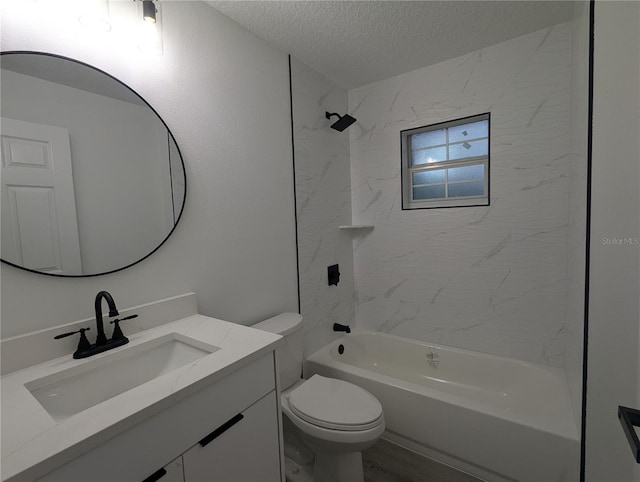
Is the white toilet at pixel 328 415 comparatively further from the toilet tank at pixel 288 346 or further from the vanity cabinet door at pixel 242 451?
the vanity cabinet door at pixel 242 451

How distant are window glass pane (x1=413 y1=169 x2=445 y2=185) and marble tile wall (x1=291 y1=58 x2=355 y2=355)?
1.85ft

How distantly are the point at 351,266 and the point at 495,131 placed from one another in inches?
57.6

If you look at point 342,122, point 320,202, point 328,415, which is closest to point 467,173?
point 342,122

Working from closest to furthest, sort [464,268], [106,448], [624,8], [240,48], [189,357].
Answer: [106,448], [624,8], [189,357], [240,48], [464,268]

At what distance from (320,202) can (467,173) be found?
3.69 ft

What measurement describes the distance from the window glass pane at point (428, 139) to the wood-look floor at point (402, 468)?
2137mm

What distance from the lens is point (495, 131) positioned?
2.01 meters

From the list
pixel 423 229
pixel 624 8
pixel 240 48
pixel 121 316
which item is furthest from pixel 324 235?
pixel 624 8

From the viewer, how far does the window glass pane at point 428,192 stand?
7.74 feet

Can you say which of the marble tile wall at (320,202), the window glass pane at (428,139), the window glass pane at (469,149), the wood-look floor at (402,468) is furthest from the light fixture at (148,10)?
the wood-look floor at (402,468)

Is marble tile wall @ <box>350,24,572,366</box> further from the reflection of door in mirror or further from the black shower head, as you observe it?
the reflection of door in mirror

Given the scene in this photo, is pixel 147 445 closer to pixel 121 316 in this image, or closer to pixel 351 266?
pixel 121 316

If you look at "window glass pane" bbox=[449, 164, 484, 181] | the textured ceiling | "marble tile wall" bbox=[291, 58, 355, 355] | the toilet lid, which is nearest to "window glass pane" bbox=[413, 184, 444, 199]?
"window glass pane" bbox=[449, 164, 484, 181]

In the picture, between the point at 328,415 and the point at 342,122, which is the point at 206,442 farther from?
the point at 342,122
